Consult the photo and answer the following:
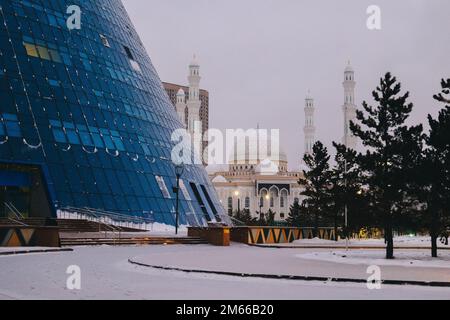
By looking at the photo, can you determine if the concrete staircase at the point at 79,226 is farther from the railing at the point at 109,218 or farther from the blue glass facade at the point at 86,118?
the blue glass facade at the point at 86,118

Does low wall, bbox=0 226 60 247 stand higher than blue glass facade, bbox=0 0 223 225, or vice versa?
blue glass facade, bbox=0 0 223 225

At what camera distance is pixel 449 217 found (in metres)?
34.1

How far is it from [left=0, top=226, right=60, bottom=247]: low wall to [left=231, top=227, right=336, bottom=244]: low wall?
19768 mm

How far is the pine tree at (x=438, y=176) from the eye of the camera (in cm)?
3269

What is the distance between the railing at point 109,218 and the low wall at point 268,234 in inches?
278

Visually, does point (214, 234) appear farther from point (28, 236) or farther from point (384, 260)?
point (384, 260)

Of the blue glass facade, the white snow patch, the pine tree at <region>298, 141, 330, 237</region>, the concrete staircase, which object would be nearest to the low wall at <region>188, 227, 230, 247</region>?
the blue glass facade

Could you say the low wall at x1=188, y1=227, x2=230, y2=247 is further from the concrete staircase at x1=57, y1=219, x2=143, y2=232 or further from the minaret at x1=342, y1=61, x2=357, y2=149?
the minaret at x1=342, y1=61, x2=357, y2=149

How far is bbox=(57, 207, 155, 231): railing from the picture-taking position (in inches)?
1837

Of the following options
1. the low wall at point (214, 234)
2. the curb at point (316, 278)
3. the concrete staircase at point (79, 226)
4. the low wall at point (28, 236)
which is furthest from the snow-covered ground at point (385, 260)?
the concrete staircase at point (79, 226)

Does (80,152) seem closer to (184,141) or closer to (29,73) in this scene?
(29,73)

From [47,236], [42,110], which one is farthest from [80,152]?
[47,236]
